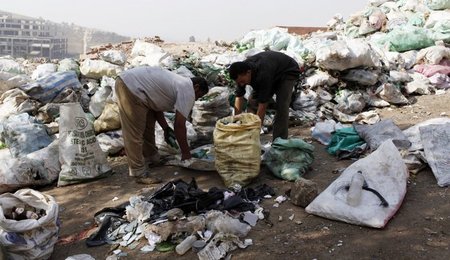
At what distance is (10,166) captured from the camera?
3963mm

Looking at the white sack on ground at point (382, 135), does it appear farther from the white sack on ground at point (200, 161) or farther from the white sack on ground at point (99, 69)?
the white sack on ground at point (99, 69)

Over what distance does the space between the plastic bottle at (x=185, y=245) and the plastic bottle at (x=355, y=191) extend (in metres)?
1.08

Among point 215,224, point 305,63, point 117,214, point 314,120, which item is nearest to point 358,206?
point 215,224

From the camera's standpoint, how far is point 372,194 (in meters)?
2.96

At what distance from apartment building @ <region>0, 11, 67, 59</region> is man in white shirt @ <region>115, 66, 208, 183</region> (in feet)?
114

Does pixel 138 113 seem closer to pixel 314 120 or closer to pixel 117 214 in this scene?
pixel 117 214

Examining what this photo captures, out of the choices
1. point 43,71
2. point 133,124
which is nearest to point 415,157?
point 133,124

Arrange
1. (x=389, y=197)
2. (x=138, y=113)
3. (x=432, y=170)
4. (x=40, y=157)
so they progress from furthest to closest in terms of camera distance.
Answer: (x=40, y=157) → (x=138, y=113) → (x=432, y=170) → (x=389, y=197)

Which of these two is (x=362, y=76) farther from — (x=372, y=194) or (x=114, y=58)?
(x=114, y=58)

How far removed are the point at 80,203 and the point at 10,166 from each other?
0.85 m

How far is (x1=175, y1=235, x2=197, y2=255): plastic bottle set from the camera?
105 inches

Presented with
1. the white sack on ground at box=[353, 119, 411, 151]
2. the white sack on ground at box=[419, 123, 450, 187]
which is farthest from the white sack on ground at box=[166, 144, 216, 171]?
the white sack on ground at box=[419, 123, 450, 187]

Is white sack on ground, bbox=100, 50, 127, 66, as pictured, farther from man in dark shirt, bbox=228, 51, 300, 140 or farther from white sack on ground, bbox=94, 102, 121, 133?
man in dark shirt, bbox=228, 51, 300, 140

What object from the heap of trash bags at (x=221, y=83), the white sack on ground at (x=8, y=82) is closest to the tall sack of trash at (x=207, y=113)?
the heap of trash bags at (x=221, y=83)
